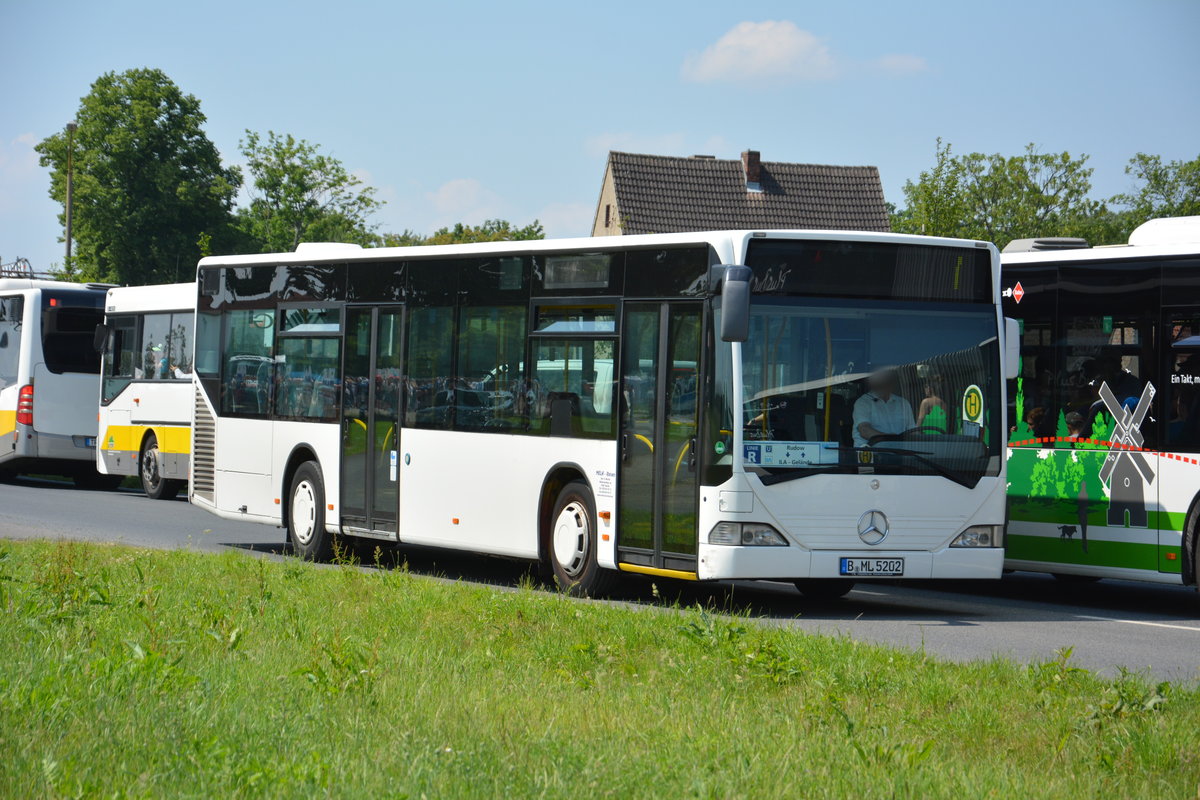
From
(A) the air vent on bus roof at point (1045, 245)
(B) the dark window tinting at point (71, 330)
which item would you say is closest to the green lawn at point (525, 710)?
(A) the air vent on bus roof at point (1045, 245)

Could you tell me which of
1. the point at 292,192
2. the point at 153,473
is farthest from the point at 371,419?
the point at 292,192

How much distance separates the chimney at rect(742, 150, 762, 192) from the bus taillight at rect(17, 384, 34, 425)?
145ft

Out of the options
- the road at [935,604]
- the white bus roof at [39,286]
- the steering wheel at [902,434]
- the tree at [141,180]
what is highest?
the tree at [141,180]

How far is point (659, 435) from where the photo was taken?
13109mm

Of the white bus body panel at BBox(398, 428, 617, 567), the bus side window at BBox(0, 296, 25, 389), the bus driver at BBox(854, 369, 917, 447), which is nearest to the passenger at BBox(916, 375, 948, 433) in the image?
the bus driver at BBox(854, 369, 917, 447)

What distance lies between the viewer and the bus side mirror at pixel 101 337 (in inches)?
1127

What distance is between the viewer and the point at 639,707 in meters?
7.93

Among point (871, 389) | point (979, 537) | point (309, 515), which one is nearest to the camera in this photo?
point (871, 389)

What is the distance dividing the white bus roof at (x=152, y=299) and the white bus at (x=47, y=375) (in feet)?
3.03

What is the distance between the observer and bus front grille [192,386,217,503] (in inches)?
754

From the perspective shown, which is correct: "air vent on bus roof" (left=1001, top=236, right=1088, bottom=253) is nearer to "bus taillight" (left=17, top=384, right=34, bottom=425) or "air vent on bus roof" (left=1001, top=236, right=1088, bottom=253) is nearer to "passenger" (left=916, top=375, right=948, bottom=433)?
"passenger" (left=916, top=375, right=948, bottom=433)

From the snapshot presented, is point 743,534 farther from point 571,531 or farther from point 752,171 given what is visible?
point 752,171

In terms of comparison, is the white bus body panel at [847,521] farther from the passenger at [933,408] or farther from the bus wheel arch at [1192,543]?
the bus wheel arch at [1192,543]

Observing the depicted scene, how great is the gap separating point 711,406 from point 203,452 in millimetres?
8700
